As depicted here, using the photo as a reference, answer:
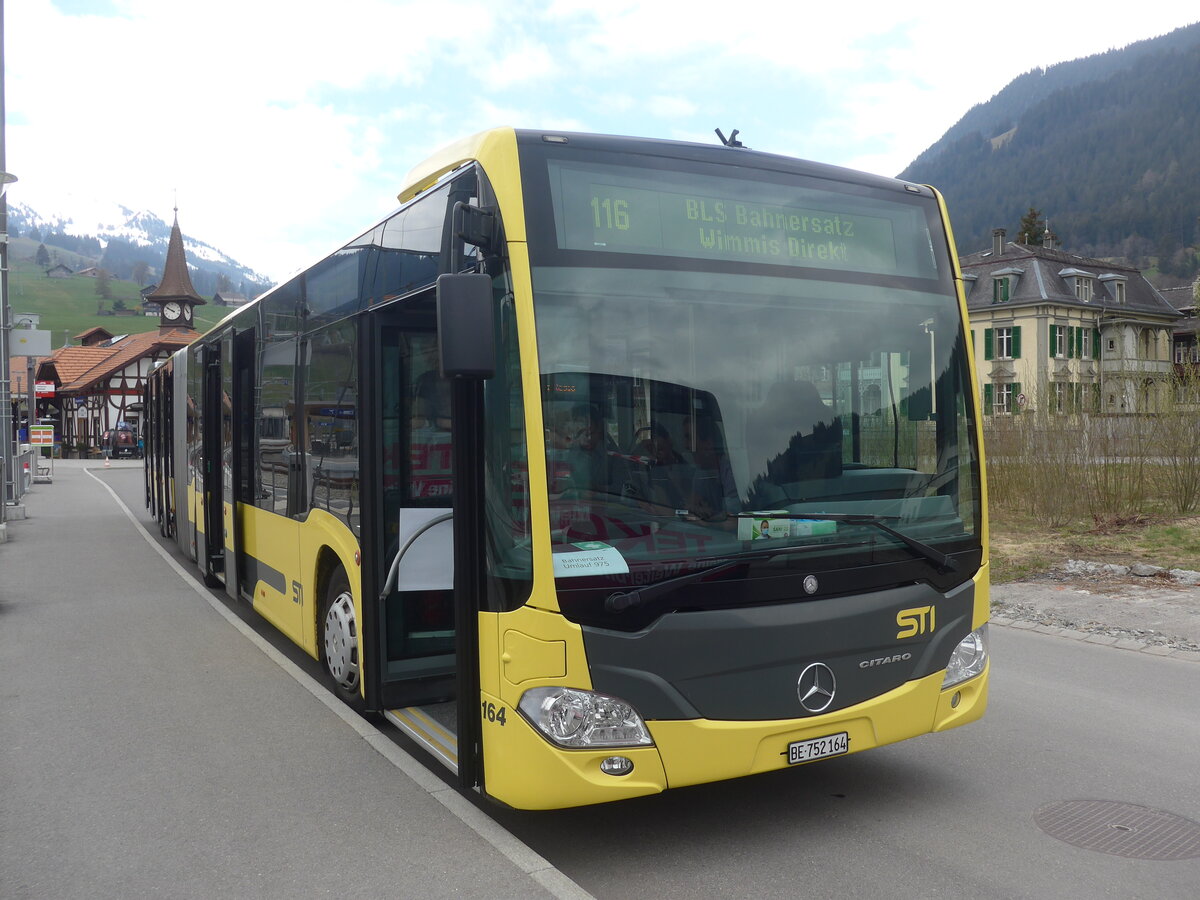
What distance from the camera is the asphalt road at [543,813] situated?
4.16 metres

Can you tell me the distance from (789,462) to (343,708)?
3.69 m

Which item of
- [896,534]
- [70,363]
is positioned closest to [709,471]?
[896,534]

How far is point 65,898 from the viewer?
13.4 feet

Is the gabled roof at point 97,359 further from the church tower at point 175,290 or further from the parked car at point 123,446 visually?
the parked car at point 123,446

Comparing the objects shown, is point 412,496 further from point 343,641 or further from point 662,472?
point 662,472

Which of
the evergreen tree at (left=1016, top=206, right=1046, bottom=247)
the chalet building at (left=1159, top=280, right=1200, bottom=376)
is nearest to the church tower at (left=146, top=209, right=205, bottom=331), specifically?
the evergreen tree at (left=1016, top=206, right=1046, bottom=247)

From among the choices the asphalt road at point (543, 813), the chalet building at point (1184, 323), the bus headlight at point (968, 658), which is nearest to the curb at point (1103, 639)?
the asphalt road at point (543, 813)

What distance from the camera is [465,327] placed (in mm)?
4000

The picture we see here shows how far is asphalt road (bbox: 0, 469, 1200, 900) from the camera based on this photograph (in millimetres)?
4164

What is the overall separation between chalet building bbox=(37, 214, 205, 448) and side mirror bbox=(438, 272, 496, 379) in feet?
248

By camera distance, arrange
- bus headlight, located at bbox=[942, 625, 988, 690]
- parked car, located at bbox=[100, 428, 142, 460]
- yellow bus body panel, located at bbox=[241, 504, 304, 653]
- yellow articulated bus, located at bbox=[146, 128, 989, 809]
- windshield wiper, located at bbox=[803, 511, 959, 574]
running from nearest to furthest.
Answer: yellow articulated bus, located at bbox=[146, 128, 989, 809], windshield wiper, located at bbox=[803, 511, 959, 574], bus headlight, located at bbox=[942, 625, 988, 690], yellow bus body panel, located at bbox=[241, 504, 304, 653], parked car, located at bbox=[100, 428, 142, 460]

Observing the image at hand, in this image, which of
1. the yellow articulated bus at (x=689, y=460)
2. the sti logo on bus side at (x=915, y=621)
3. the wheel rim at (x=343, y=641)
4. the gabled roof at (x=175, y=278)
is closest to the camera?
the yellow articulated bus at (x=689, y=460)

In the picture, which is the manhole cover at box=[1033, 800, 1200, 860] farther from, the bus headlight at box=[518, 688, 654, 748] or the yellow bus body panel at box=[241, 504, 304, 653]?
the yellow bus body panel at box=[241, 504, 304, 653]

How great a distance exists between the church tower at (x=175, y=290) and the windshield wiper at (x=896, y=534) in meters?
89.6
